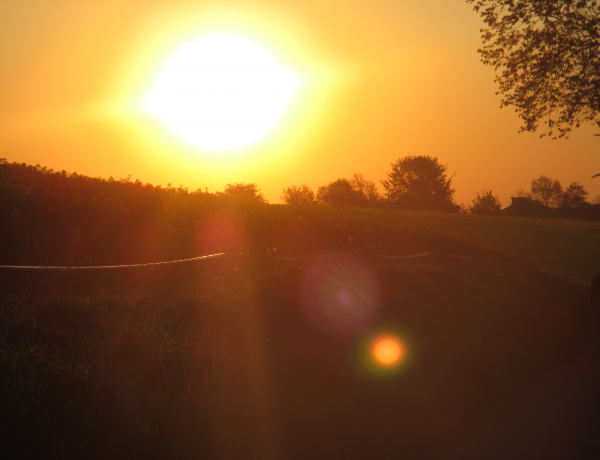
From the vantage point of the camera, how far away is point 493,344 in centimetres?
1042

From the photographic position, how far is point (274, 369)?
6.82m

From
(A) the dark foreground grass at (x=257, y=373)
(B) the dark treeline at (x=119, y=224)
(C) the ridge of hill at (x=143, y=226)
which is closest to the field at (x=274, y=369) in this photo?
(A) the dark foreground grass at (x=257, y=373)

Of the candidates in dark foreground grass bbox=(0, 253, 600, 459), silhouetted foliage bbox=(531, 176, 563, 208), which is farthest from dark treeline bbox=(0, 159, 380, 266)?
silhouetted foliage bbox=(531, 176, 563, 208)

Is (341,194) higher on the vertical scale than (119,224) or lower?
higher

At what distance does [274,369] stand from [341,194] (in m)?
92.0

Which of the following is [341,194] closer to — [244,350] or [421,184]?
[421,184]

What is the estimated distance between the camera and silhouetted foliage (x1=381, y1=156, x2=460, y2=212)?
10141cm

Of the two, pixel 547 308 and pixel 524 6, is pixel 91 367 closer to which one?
pixel 547 308

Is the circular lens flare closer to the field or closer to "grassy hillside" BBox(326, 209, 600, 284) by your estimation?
the field

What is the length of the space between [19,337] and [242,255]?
5.81 metres

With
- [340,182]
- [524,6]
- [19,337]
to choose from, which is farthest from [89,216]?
[340,182]

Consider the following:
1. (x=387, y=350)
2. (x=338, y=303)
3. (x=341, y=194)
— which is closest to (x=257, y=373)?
(x=387, y=350)

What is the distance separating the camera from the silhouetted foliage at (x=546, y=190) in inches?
5856

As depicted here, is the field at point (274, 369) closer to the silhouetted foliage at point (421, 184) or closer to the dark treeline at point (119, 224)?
the dark treeline at point (119, 224)
